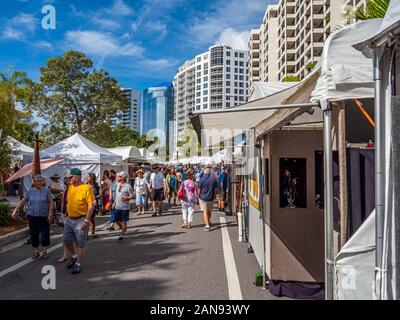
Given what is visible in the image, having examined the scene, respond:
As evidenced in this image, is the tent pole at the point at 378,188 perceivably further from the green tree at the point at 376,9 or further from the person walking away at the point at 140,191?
the person walking away at the point at 140,191

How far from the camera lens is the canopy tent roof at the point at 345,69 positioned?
137 inches

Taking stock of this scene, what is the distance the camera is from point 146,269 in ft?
20.8

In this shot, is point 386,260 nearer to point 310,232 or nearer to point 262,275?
point 310,232

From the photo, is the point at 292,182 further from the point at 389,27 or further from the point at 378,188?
the point at 389,27

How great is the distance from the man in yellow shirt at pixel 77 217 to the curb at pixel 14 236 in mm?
3012

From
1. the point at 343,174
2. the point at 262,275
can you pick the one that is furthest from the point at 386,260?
the point at 262,275

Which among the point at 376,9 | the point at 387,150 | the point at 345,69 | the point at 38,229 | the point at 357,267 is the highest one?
the point at 376,9

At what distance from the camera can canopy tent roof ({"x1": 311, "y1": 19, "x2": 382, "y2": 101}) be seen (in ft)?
11.4

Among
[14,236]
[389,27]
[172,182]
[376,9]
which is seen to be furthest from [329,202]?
[172,182]

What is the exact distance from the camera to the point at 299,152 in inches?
206

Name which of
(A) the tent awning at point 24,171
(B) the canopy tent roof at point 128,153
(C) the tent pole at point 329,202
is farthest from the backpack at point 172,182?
(C) the tent pole at point 329,202

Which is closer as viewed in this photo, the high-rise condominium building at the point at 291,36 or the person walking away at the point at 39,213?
the person walking away at the point at 39,213

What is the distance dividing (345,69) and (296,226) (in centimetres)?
246
